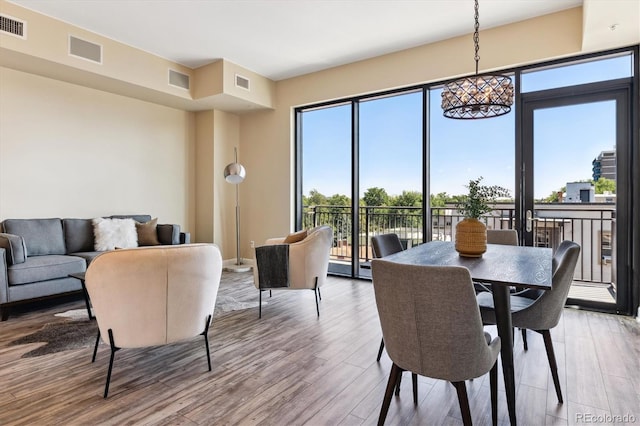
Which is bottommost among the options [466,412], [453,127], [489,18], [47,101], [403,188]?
[466,412]

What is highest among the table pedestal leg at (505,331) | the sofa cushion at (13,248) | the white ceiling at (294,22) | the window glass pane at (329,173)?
the white ceiling at (294,22)

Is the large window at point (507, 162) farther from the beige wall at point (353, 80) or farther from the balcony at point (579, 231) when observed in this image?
the beige wall at point (353, 80)

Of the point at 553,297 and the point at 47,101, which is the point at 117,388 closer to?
the point at 553,297

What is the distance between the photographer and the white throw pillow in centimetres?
450

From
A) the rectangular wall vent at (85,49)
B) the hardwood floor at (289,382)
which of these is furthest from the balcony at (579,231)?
the rectangular wall vent at (85,49)

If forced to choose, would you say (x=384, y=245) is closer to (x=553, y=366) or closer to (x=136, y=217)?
(x=553, y=366)

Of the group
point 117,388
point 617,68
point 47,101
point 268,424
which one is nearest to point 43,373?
point 117,388

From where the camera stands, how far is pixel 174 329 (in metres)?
2.24

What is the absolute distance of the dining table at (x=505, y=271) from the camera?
176cm

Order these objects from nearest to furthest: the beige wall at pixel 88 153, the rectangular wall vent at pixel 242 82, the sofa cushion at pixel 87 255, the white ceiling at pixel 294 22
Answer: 1. the white ceiling at pixel 294 22
2. the sofa cushion at pixel 87 255
3. the beige wall at pixel 88 153
4. the rectangular wall vent at pixel 242 82

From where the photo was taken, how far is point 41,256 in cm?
392

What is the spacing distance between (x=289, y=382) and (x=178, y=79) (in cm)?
457

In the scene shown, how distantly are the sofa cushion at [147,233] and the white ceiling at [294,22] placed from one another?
235cm

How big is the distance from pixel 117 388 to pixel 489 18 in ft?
15.5
